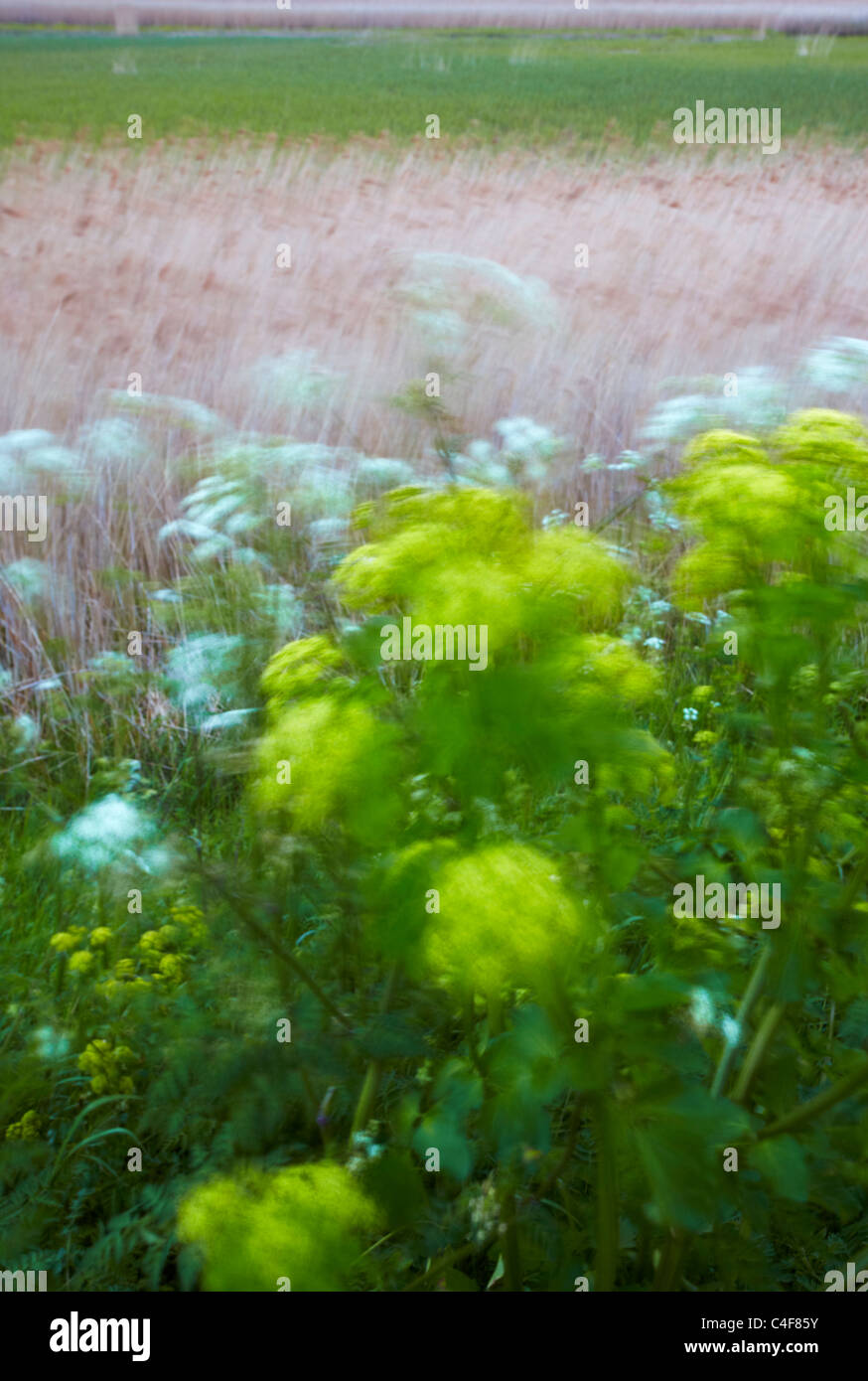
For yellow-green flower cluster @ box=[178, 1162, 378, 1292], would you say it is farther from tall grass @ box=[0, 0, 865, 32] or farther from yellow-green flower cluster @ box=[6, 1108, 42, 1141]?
tall grass @ box=[0, 0, 865, 32]

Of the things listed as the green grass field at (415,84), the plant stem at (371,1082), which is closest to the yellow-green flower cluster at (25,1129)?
the plant stem at (371,1082)

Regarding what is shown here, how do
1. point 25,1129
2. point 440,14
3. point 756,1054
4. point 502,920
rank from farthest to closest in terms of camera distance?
point 440,14 → point 25,1129 → point 756,1054 → point 502,920

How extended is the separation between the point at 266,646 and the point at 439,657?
9.2 inches

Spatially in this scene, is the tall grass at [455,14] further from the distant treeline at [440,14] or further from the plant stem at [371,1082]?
the plant stem at [371,1082]

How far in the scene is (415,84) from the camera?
2.09 m

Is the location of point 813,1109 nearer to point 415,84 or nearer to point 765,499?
point 765,499

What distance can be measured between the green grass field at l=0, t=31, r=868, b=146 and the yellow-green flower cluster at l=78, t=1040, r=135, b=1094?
1727mm

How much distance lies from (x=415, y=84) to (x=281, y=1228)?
2092 mm

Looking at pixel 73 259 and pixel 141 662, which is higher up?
pixel 73 259

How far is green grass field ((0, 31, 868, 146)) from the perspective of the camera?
77.7 inches

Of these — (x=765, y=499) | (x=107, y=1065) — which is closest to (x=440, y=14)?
(x=765, y=499)
